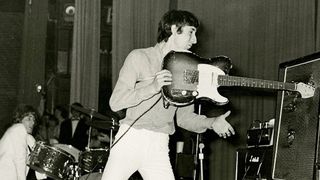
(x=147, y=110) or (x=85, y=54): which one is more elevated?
(x=85, y=54)

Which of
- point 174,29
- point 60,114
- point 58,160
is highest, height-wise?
point 174,29

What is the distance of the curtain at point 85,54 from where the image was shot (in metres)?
9.48

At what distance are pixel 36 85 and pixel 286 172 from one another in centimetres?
730

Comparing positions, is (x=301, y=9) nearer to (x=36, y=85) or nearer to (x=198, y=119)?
(x=36, y=85)

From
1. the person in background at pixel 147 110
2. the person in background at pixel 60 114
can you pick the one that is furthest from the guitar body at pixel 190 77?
the person in background at pixel 60 114

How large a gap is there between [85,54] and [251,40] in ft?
9.98

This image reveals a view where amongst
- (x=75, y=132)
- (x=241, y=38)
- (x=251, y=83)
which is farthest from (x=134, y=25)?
(x=251, y=83)

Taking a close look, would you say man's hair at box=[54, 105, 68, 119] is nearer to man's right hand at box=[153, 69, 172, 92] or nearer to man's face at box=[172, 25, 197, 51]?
man's face at box=[172, 25, 197, 51]

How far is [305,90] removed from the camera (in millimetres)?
3531

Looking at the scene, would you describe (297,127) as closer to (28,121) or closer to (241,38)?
(28,121)

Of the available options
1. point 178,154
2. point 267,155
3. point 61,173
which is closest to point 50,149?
point 61,173

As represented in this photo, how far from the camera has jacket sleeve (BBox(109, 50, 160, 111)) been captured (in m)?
3.05

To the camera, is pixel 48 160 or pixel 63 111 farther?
pixel 63 111

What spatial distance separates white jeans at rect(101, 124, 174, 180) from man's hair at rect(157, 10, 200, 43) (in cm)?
67
